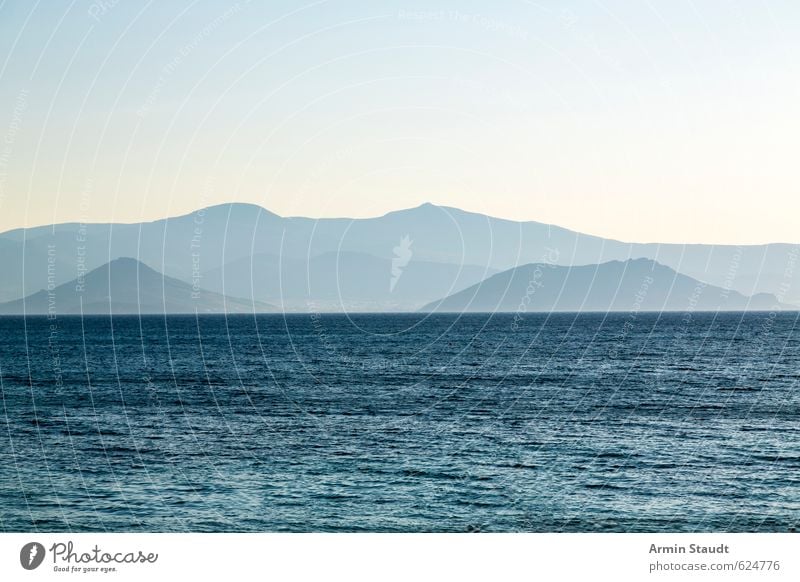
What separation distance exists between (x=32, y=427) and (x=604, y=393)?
148ft

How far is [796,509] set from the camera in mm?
35031

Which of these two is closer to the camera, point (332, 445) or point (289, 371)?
point (332, 445)

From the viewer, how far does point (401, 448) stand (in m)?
48.6

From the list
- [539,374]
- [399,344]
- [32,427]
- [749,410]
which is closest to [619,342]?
[399,344]

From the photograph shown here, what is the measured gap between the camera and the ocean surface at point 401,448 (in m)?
34.2

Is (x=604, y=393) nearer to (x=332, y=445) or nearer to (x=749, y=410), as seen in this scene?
(x=749, y=410)

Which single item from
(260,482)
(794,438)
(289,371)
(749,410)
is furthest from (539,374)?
(260,482)

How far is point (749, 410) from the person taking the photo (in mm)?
64375

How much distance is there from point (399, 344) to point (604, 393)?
7993 cm

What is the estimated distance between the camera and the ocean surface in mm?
34250

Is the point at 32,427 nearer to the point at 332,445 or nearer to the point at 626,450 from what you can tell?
the point at 332,445
